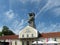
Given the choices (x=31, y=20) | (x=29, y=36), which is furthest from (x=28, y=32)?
(x=31, y=20)

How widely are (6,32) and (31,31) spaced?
89.4 ft

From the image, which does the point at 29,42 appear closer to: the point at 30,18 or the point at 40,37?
the point at 40,37

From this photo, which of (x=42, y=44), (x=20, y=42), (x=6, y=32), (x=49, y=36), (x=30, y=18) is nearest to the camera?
(x=42, y=44)

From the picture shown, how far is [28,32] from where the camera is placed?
61188mm

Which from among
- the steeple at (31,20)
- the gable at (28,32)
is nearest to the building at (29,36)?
the gable at (28,32)

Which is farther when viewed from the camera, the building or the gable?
the gable

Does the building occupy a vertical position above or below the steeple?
below

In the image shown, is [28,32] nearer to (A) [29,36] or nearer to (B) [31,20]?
(A) [29,36]

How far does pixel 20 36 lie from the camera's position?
201ft

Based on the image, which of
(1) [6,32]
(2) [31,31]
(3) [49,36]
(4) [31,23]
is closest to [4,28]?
(1) [6,32]

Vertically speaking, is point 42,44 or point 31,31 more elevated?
point 31,31

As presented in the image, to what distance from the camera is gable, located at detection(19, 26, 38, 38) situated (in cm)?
5988

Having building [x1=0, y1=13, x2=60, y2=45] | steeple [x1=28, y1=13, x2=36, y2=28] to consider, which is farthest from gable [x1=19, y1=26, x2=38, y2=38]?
steeple [x1=28, y1=13, x2=36, y2=28]

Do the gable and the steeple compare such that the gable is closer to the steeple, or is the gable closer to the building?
the building
